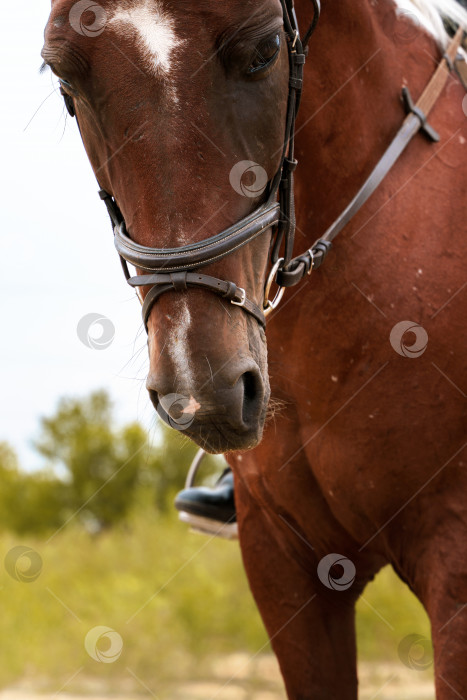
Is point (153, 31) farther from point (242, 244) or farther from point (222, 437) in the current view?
point (222, 437)

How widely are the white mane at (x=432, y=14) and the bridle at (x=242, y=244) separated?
531mm

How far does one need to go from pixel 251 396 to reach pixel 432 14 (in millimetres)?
1567

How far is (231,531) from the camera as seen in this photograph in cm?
408

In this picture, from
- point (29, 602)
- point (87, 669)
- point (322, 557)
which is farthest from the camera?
point (29, 602)

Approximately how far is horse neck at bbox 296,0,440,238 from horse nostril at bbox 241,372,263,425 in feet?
2.32

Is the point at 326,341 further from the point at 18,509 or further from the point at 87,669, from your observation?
the point at 18,509

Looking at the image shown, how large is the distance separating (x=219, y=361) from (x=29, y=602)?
9.32 metres

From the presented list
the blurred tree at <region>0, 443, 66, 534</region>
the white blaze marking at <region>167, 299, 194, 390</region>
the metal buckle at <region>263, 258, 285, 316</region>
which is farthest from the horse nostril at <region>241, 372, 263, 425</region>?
the blurred tree at <region>0, 443, 66, 534</region>

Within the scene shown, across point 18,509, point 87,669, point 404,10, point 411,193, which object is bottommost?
point 18,509

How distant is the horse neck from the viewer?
98.4 inches

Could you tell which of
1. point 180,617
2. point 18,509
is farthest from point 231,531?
point 18,509

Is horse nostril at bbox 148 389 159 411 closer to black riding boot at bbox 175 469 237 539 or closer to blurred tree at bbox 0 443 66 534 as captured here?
black riding boot at bbox 175 469 237 539

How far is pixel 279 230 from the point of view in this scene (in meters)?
2.32

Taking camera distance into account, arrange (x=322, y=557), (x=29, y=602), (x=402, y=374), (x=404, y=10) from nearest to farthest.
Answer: (x=402, y=374)
(x=404, y=10)
(x=322, y=557)
(x=29, y=602)
